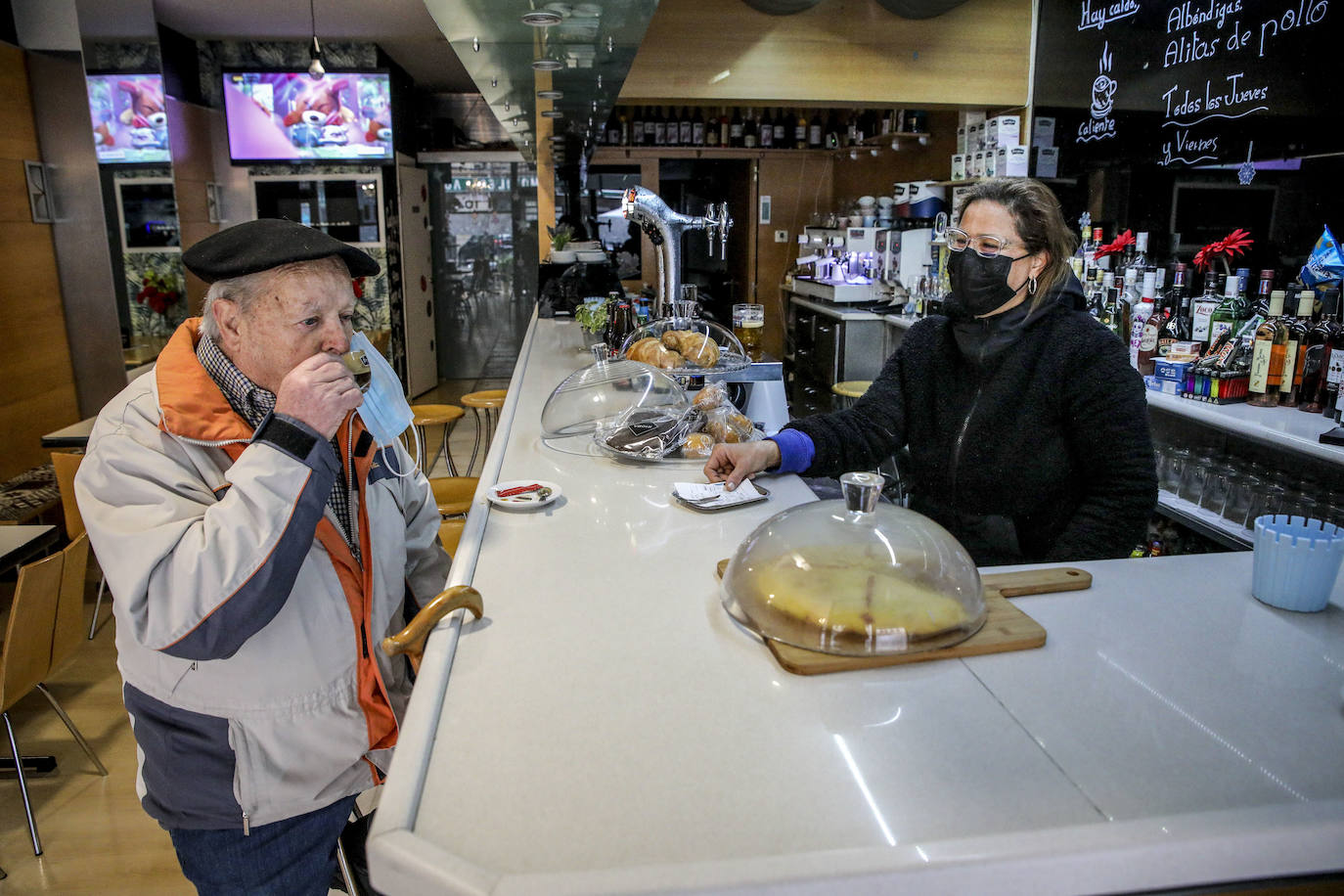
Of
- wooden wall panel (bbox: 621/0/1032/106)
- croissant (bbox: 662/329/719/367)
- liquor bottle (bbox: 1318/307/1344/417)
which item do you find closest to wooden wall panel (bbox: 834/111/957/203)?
wooden wall panel (bbox: 621/0/1032/106)

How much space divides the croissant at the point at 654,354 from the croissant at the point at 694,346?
0.04 m

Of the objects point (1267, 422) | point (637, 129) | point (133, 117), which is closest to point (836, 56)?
point (1267, 422)

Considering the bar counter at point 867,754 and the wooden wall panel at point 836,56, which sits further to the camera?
the wooden wall panel at point 836,56

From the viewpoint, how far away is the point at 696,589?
1425 millimetres

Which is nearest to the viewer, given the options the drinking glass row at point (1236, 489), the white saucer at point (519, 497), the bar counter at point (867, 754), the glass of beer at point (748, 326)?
the bar counter at point (867, 754)

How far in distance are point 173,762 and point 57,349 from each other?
197 inches

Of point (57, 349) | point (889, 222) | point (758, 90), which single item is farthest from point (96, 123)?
point (889, 222)

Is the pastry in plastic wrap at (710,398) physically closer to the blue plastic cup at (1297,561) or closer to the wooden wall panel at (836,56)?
the blue plastic cup at (1297,561)

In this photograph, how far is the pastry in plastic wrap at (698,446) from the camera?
2.19 metres

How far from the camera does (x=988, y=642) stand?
3.90ft

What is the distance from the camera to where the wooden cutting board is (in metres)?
1.14

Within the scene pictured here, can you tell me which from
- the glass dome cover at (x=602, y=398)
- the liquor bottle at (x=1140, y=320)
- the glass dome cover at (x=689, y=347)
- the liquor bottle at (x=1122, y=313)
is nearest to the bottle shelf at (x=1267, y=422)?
the liquor bottle at (x=1140, y=320)

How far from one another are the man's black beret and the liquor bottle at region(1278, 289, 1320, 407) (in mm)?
2984

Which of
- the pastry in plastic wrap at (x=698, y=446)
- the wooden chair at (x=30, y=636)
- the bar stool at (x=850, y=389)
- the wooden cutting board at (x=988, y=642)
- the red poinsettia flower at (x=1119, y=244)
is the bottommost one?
the wooden chair at (x=30, y=636)
